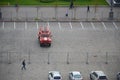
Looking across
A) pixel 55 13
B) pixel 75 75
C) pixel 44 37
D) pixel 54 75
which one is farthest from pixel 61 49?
pixel 55 13

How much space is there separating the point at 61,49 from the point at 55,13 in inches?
598

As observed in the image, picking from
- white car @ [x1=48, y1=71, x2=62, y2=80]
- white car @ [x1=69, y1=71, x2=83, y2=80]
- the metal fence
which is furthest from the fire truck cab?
white car @ [x1=69, y1=71, x2=83, y2=80]

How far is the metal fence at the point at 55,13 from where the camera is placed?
8581cm

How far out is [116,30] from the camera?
81.7 meters

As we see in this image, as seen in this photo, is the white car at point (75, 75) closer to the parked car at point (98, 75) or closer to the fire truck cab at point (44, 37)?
the parked car at point (98, 75)

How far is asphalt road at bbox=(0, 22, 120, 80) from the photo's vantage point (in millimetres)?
67688

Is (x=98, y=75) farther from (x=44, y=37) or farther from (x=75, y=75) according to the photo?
(x=44, y=37)

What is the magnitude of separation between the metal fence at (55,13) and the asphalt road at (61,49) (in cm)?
217

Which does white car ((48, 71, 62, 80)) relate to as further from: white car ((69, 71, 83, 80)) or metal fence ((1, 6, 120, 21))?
metal fence ((1, 6, 120, 21))

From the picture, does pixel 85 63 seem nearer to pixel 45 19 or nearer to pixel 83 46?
pixel 83 46

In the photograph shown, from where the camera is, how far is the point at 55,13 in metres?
88.3

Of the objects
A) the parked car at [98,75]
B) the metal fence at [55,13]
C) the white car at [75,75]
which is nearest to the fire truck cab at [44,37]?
the metal fence at [55,13]

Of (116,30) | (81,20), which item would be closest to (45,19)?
(81,20)

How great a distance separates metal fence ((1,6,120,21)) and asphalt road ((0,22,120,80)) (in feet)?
7.13
